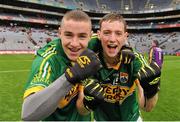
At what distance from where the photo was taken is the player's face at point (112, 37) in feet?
12.9

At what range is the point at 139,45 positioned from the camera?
70.3 metres

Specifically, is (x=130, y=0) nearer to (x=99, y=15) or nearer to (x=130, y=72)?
(x=99, y=15)

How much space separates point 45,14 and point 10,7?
40.1 ft

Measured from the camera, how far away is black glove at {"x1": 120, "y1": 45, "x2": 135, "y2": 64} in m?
3.97

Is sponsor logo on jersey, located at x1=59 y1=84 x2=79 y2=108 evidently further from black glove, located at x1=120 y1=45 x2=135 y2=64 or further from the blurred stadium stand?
the blurred stadium stand

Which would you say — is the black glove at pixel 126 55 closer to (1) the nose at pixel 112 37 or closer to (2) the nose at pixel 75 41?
(1) the nose at pixel 112 37

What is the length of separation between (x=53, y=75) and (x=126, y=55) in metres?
1.22

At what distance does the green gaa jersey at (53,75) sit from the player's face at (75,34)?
9.1 inches

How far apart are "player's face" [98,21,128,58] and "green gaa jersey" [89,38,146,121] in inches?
9.5

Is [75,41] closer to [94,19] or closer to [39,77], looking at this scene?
[39,77]

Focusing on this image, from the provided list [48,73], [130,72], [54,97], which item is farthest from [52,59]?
[130,72]

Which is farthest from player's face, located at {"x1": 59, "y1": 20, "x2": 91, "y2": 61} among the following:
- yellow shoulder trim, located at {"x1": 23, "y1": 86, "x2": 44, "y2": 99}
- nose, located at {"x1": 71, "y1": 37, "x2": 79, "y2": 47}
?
yellow shoulder trim, located at {"x1": 23, "y1": 86, "x2": 44, "y2": 99}

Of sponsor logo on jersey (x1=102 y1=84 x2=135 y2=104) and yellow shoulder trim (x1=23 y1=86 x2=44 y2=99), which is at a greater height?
yellow shoulder trim (x1=23 y1=86 x2=44 y2=99)

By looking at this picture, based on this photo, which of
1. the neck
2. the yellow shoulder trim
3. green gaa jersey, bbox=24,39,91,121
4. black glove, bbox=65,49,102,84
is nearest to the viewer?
black glove, bbox=65,49,102,84
